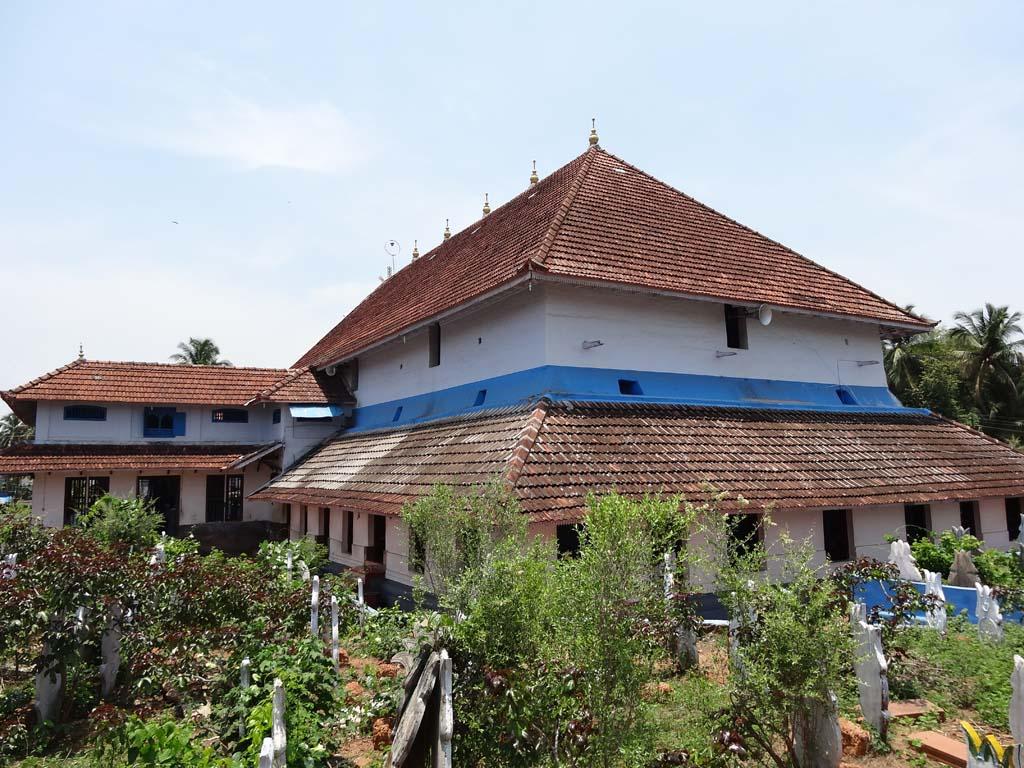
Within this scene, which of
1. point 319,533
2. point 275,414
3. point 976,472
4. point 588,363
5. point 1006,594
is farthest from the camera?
point 275,414

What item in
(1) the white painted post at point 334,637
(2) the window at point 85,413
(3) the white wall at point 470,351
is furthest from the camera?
(2) the window at point 85,413

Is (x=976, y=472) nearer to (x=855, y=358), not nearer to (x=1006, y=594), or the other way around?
(x=855, y=358)

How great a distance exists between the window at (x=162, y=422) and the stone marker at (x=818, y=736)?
22.3 meters

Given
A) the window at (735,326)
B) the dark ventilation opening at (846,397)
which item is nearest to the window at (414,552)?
the window at (735,326)

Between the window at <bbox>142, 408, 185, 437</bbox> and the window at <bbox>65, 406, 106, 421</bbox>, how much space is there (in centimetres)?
121

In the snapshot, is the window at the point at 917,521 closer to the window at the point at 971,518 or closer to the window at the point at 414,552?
the window at the point at 971,518

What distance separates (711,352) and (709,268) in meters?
1.78

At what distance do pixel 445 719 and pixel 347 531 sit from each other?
10852mm

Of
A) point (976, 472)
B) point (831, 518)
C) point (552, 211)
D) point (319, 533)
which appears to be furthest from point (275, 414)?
point (976, 472)

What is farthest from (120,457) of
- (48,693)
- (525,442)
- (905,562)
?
(905,562)

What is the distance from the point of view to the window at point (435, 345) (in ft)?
50.3

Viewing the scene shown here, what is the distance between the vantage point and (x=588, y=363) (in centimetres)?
1209

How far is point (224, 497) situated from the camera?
22828 mm

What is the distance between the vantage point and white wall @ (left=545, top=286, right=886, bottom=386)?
12.0 metres
